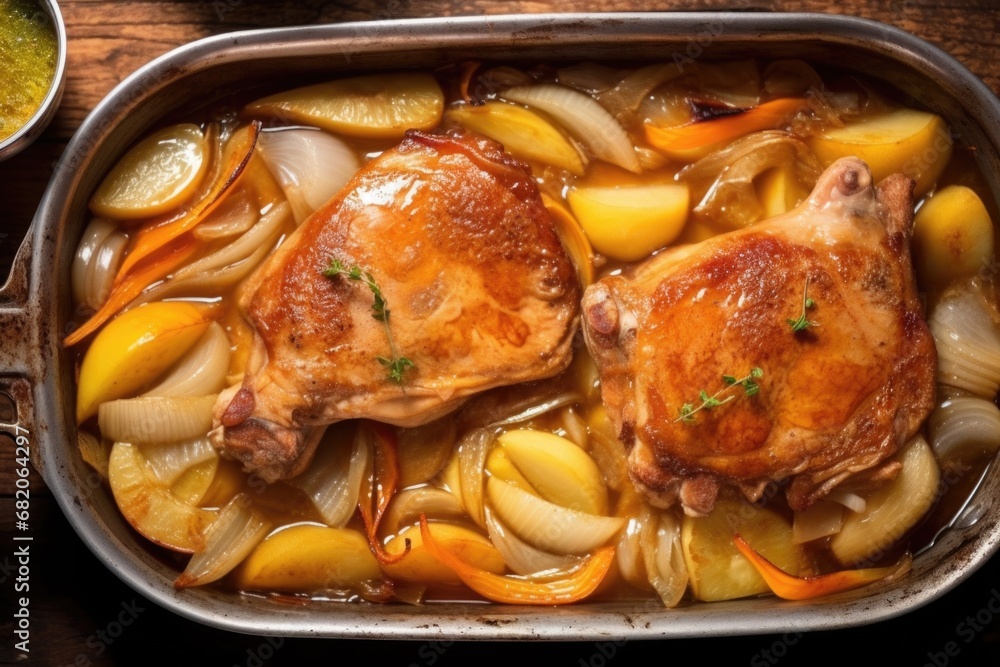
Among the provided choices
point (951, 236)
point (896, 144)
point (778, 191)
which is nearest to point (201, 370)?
point (778, 191)

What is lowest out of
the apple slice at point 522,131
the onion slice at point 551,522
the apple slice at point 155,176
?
the onion slice at point 551,522

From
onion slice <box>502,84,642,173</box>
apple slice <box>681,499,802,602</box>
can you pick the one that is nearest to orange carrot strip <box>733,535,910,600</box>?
apple slice <box>681,499,802,602</box>

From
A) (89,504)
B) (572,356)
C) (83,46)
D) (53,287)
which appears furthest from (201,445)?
(83,46)

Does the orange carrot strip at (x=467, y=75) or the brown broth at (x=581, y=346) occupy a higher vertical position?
the orange carrot strip at (x=467, y=75)

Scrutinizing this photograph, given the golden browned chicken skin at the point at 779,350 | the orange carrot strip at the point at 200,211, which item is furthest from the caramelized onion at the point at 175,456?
the golden browned chicken skin at the point at 779,350

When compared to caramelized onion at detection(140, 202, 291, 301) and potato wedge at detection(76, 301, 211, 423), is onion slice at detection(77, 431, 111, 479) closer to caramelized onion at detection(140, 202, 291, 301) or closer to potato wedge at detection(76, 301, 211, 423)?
potato wedge at detection(76, 301, 211, 423)

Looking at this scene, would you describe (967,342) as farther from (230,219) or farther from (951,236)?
(230,219)

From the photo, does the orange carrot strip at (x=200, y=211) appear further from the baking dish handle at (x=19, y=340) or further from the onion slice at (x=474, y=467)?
the onion slice at (x=474, y=467)
